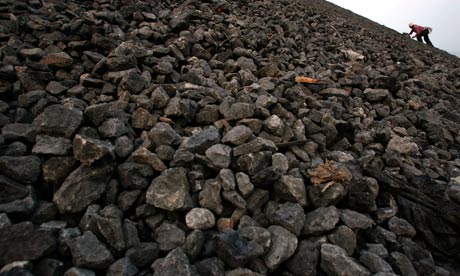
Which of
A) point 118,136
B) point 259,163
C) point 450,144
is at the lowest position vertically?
point 118,136

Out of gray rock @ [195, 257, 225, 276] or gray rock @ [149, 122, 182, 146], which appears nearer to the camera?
gray rock @ [195, 257, 225, 276]

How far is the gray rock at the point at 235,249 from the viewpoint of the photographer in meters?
2.49

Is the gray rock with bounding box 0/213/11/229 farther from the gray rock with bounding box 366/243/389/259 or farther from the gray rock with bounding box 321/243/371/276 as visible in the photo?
the gray rock with bounding box 366/243/389/259

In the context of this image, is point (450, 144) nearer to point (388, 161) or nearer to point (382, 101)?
point (382, 101)

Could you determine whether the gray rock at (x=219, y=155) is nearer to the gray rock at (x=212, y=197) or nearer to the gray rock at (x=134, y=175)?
the gray rock at (x=212, y=197)

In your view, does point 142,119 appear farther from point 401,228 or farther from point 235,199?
point 401,228

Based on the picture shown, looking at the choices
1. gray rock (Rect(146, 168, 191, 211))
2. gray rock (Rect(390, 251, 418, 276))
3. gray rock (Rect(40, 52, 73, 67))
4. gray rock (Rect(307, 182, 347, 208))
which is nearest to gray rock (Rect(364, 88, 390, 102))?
gray rock (Rect(307, 182, 347, 208))

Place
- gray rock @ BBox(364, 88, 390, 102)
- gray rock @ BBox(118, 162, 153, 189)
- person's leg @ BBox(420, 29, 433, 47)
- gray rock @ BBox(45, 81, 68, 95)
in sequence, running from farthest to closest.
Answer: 1. person's leg @ BBox(420, 29, 433, 47)
2. gray rock @ BBox(364, 88, 390, 102)
3. gray rock @ BBox(45, 81, 68, 95)
4. gray rock @ BBox(118, 162, 153, 189)

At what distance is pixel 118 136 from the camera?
325cm

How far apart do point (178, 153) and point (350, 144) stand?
2306 millimetres

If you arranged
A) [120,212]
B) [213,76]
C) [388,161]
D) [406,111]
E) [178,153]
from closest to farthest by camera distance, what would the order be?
1. [120,212]
2. [178,153]
3. [388,161]
4. [213,76]
5. [406,111]

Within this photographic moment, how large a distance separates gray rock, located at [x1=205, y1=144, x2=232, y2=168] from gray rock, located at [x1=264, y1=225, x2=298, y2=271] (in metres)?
0.75

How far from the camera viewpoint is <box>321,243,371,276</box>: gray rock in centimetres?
255

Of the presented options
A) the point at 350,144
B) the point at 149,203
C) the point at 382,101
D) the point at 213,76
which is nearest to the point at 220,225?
the point at 149,203
